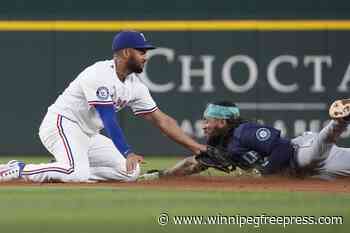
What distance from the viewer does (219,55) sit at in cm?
1220

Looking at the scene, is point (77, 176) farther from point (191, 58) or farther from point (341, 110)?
point (191, 58)

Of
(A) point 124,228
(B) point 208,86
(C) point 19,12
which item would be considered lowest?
(A) point 124,228

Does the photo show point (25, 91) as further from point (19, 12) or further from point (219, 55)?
point (219, 55)

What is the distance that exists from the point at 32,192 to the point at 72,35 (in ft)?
16.8

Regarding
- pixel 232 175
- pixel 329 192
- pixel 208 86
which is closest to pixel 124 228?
pixel 329 192

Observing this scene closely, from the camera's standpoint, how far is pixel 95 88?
25.7 ft

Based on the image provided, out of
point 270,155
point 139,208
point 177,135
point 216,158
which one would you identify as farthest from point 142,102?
point 139,208

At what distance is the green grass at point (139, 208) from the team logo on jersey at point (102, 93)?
0.69m

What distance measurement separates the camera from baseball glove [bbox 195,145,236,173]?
27.4 feet

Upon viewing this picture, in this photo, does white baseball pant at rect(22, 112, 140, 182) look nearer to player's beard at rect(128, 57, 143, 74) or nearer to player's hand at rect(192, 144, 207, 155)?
player's hand at rect(192, 144, 207, 155)

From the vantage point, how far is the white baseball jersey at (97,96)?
7863mm

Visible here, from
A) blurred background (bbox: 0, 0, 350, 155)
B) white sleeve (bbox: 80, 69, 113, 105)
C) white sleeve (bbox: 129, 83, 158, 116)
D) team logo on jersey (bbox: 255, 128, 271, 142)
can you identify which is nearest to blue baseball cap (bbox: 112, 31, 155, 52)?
white sleeve (bbox: 80, 69, 113, 105)

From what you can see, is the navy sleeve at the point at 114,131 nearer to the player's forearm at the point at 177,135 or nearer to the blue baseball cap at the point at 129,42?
the blue baseball cap at the point at 129,42

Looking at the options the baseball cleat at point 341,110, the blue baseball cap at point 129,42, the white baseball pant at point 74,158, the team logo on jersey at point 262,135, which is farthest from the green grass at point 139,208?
the blue baseball cap at point 129,42
